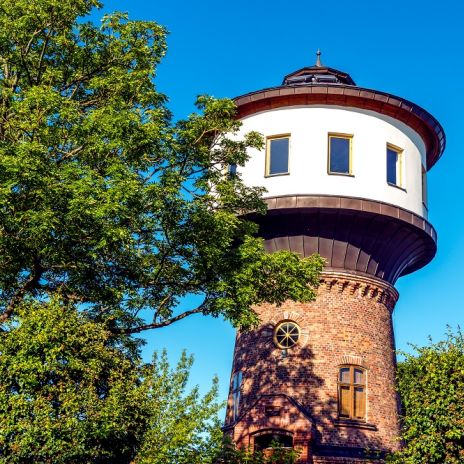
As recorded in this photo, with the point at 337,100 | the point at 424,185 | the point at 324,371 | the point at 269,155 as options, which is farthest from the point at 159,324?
the point at 424,185

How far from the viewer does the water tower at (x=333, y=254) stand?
20109 mm

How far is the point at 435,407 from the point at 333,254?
26.3ft

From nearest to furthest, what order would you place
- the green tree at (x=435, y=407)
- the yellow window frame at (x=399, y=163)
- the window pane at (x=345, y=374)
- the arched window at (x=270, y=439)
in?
1. the green tree at (x=435, y=407)
2. the arched window at (x=270, y=439)
3. the window pane at (x=345, y=374)
4. the yellow window frame at (x=399, y=163)

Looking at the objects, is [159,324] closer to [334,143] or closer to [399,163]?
[334,143]

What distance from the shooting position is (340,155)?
71.8ft

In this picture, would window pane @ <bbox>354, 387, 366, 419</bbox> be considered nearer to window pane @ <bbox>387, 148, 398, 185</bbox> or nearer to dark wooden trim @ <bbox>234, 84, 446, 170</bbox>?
window pane @ <bbox>387, 148, 398, 185</bbox>

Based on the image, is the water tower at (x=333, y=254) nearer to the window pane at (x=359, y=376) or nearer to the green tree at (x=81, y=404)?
the window pane at (x=359, y=376)

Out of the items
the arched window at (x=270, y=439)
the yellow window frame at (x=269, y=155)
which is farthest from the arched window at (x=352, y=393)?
the yellow window frame at (x=269, y=155)

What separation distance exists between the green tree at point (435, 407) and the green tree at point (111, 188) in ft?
12.0

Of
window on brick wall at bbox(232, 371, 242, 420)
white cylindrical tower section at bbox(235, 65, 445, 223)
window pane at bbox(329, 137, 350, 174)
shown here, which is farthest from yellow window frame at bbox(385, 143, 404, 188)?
window on brick wall at bbox(232, 371, 242, 420)

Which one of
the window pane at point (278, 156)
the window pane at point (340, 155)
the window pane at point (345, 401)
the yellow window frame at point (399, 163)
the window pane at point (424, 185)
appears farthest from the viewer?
the window pane at point (424, 185)

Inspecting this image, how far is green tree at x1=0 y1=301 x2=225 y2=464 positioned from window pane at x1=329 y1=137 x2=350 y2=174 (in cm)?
906

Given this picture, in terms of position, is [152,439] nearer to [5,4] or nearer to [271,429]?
[271,429]

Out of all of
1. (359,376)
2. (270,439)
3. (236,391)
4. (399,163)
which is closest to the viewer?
(270,439)
